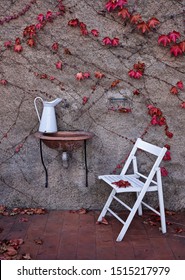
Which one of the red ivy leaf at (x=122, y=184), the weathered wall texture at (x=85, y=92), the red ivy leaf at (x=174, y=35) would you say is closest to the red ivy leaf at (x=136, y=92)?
the weathered wall texture at (x=85, y=92)

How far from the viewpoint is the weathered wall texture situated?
3.50 m

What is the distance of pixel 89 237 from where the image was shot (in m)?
3.10

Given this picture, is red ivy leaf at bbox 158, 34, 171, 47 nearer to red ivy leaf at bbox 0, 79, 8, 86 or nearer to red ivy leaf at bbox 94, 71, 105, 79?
red ivy leaf at bbox 94, 71, 105, 79

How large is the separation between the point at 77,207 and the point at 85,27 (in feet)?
6.09

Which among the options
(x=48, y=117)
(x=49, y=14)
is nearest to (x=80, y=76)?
(x=48, y=117)

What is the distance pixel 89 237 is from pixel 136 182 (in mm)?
649

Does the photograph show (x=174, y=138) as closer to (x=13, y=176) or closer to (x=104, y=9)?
(x=104, y=9)

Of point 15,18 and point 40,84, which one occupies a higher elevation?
point 15,18

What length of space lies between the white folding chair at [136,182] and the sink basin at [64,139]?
0.41 metres

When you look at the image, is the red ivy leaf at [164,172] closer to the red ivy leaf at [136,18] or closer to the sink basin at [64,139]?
the sink basin at [64,139]

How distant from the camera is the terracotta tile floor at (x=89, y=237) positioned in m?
2.81

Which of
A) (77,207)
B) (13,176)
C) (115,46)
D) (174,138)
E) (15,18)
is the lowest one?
(77,207)
